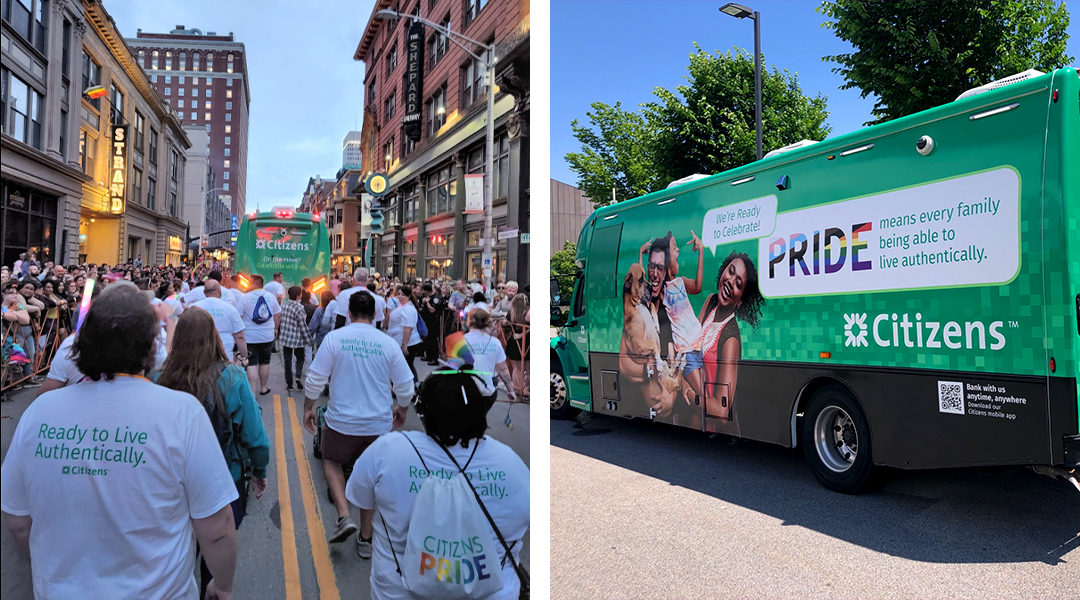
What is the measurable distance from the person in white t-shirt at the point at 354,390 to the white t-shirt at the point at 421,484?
2.3 inches

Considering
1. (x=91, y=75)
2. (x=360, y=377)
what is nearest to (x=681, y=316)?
(x=360, y=377)

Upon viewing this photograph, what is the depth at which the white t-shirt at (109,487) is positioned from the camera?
47.1 inches

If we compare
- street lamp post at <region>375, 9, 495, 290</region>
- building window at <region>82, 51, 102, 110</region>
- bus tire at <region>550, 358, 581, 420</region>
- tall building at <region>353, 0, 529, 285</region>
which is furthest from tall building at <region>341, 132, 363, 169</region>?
bus tire at <region>550, 358, 581, 420</region>

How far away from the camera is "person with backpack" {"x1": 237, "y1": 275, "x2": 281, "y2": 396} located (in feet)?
5.01

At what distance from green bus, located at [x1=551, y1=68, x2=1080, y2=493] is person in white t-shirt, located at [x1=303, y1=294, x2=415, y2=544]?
3722mm

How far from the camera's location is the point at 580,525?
478 cm

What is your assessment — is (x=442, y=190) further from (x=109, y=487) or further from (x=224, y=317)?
(x=109, y=487)

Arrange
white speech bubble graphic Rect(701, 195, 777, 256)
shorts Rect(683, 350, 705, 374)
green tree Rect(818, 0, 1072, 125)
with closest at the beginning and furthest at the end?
white speech bubble graphic Rect(701, 195, 777, 256) → shorts Rect(683, 350, 705, 374) → green tree Rect(818, 0, 1072, 125)

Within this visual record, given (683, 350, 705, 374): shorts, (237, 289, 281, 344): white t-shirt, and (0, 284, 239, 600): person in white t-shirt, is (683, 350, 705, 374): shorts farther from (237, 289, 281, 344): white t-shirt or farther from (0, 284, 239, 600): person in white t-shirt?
(0, 284, 239, 600): person in white t-shirt

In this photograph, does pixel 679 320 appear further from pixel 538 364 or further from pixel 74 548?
pixel 74 548

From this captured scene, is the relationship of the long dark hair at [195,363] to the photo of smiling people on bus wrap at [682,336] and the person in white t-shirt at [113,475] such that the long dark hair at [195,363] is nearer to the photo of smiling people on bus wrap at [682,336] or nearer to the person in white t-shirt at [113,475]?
the person in white t-shirt at [113,475]

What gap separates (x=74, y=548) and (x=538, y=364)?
90 cm

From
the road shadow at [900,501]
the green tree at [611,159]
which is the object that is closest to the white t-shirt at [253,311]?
the road shadow at [900,501]

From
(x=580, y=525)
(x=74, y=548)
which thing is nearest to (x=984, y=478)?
(x=580, y=525)
